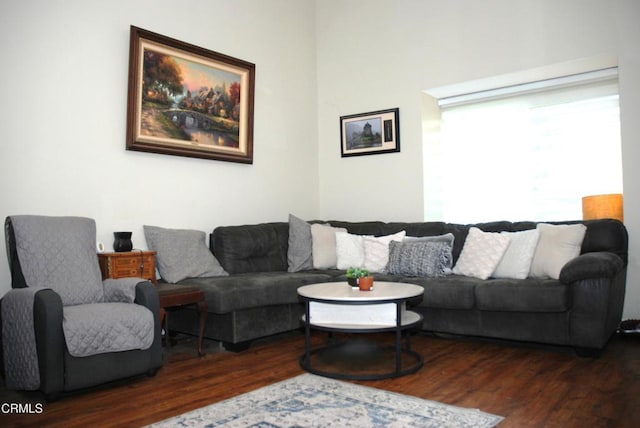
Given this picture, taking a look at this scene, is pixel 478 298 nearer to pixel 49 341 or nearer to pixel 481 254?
pixel 481 254

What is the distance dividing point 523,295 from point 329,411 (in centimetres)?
166

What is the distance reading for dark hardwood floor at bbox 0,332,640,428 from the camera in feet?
7.62

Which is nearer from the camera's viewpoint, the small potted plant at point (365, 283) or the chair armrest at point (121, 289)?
the chair armrest at point (121, 289)

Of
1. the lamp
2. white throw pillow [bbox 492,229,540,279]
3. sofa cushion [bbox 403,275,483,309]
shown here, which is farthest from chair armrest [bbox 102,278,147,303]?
the lamp

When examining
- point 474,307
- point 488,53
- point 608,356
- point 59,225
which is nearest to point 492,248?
point 474,307

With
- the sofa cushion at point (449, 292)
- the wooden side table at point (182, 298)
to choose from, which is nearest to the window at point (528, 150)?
the sofa cushion at point (449, 292)

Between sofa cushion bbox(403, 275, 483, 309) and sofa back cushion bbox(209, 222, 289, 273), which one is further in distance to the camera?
sofa back cushion bbox(209, 222, 289, 273)

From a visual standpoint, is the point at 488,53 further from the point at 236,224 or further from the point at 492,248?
the point at 236,224

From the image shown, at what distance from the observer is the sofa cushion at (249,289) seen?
3.46 meters

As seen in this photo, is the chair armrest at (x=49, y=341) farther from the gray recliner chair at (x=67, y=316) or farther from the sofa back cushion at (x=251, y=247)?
the sofa back cushion at (x=251, y=247)

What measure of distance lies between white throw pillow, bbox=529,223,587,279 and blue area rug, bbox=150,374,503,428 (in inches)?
64.4

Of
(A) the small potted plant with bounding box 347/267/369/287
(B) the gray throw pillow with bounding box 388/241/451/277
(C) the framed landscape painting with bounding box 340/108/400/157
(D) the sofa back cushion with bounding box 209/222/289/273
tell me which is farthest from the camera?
(C) the framed landscape painting with bounding box 340/108/400/157

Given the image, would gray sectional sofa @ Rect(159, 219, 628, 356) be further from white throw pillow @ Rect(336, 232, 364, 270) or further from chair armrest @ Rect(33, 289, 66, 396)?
chair armrest @ Rect(33, 289, 66, 396)

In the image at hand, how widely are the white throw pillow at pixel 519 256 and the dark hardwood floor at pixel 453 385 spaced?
0.51 m
